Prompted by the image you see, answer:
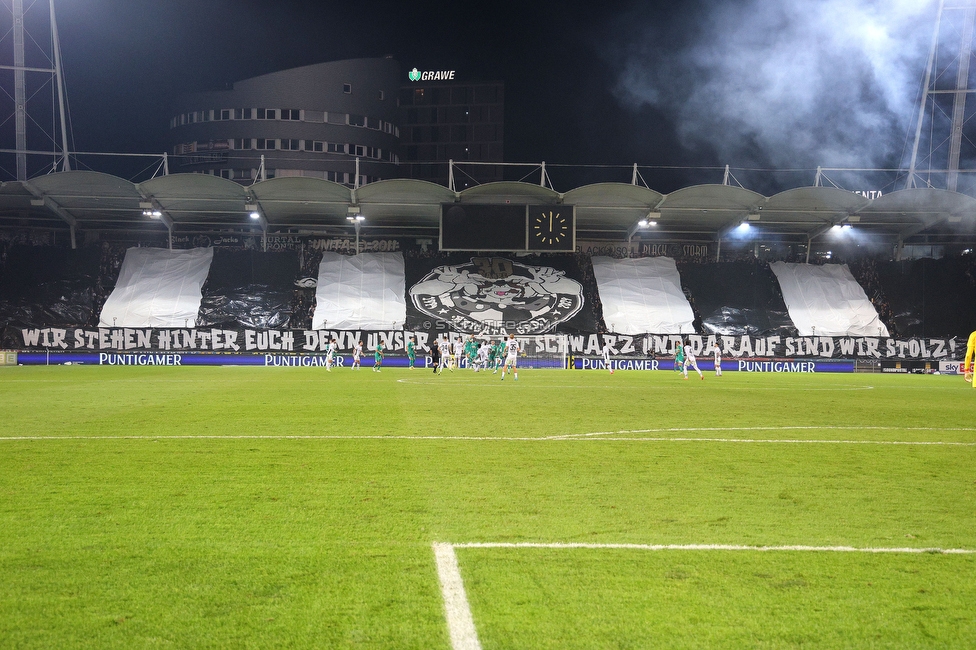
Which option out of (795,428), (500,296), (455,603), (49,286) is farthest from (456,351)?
(455,603)

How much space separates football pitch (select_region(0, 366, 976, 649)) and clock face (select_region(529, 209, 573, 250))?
3199 cm

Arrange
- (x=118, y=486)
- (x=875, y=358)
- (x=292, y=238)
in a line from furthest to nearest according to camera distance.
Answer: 1. (x=292, y=238)
2. (x=875, y=358)
3. (x=118, y=486)

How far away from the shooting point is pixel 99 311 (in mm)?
45938

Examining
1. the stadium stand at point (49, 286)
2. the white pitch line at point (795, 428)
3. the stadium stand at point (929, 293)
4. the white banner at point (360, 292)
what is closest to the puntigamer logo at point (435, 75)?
the white banner at point (360, 292)

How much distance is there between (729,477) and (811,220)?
46397 mm

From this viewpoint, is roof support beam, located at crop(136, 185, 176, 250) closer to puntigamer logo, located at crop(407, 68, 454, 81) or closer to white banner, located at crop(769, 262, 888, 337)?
white banner, located at crop(769, 262, 888, 337)

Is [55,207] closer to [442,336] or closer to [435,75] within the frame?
[442,336]

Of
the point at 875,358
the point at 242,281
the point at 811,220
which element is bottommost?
the point at 875,358

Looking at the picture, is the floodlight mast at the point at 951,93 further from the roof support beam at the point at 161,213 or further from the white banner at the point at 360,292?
the roof support beam at the point at 161,213

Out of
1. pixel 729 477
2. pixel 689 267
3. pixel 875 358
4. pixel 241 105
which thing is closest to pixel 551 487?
pixel 729 477

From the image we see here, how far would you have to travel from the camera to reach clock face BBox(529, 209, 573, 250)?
43.7m

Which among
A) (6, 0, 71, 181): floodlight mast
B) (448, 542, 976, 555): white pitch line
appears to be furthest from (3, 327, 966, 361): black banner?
(448, 542, 976, 555): white pitch line

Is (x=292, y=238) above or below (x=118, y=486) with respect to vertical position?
above

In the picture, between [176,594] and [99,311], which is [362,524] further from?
[99,311]
